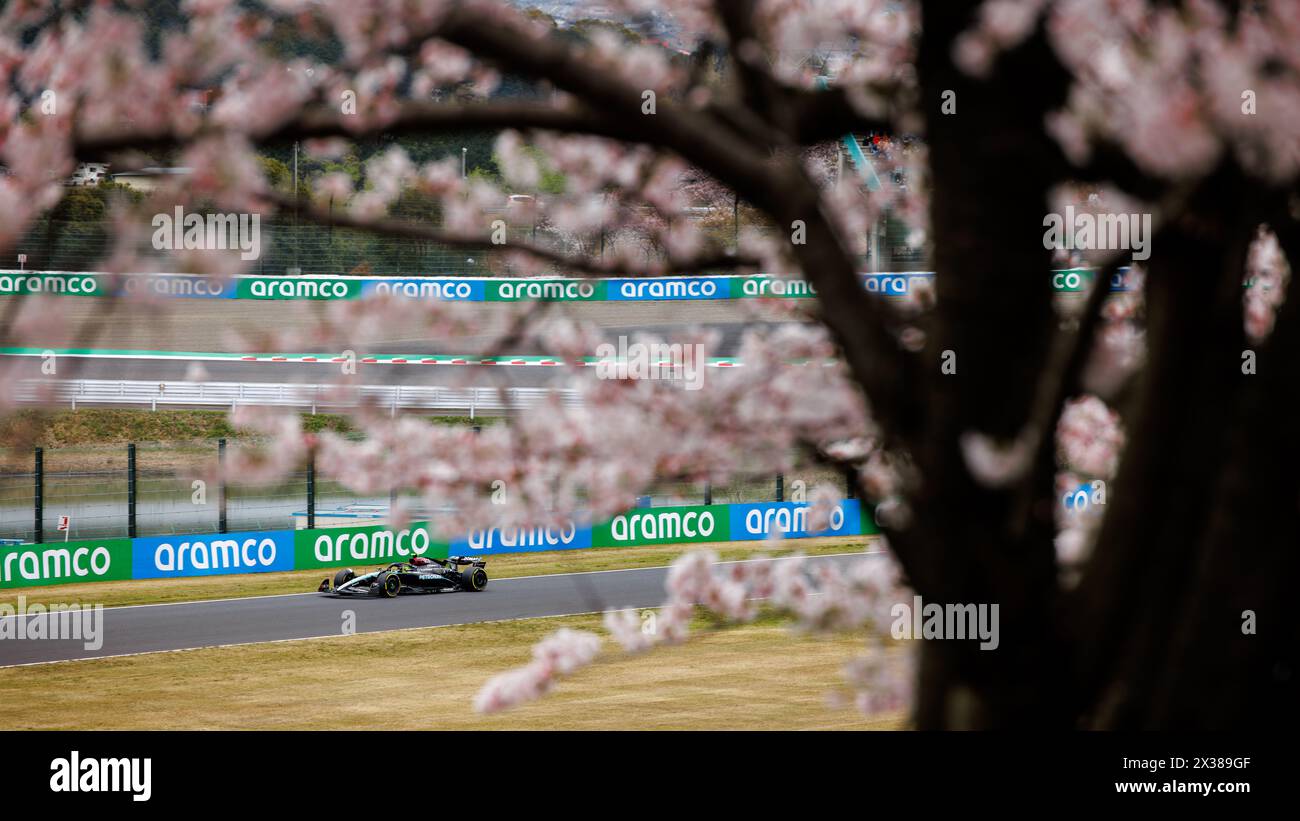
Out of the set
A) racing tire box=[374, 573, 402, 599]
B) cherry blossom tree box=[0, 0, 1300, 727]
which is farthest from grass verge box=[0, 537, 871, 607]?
cherry blossom tree box=[0, 0, 1300, 727]

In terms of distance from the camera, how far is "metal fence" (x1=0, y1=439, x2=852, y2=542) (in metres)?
23.3

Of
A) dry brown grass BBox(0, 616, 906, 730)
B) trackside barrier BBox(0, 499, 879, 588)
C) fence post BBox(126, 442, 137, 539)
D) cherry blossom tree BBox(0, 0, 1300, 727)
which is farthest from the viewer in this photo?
fence post BBox(126, 442, 137, 539)

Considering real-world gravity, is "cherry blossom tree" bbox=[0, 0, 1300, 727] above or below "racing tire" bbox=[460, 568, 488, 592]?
above

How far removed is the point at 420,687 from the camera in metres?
15.9

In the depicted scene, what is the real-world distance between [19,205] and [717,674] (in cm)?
1515

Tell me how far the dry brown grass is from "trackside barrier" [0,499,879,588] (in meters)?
2.00

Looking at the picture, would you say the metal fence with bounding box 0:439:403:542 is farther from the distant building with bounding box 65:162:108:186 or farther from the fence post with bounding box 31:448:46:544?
the distant building with bounding box 65:162:108:186

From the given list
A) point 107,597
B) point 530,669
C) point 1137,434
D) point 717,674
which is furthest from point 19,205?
point 107,597

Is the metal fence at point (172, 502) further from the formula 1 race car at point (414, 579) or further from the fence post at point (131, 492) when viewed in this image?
the formula 1 race car at point (414, 579)

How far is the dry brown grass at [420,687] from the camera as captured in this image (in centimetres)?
1403

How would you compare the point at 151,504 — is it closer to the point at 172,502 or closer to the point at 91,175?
the point at 172,502

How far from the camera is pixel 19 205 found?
241 cm

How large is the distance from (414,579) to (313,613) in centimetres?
236
